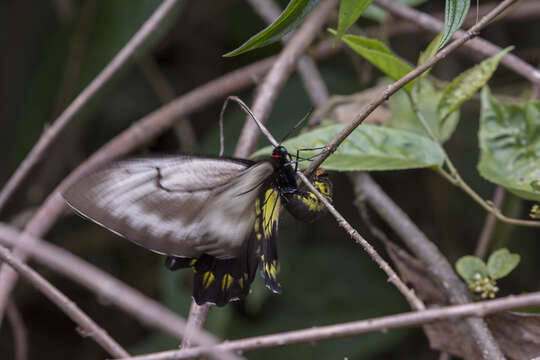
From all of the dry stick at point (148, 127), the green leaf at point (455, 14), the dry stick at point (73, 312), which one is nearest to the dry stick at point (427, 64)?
the green leaf at point (455, 14)

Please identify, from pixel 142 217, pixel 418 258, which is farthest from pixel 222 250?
pixel 418 258

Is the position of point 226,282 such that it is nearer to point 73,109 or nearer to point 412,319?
point 412,319

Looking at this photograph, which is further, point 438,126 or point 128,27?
point 128,27

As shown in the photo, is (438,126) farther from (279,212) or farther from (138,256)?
(138,256)

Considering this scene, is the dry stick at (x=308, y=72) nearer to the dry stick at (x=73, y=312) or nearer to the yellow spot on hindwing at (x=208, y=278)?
the yellow spot on hindwing at (x=208, y=278)

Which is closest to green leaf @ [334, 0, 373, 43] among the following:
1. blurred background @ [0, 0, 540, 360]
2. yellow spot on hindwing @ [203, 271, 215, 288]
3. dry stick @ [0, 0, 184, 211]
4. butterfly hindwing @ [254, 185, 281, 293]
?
butterfly hindwing @ [254, 185, 281, 293]

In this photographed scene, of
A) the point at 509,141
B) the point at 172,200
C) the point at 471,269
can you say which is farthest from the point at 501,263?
the point at 172,200
